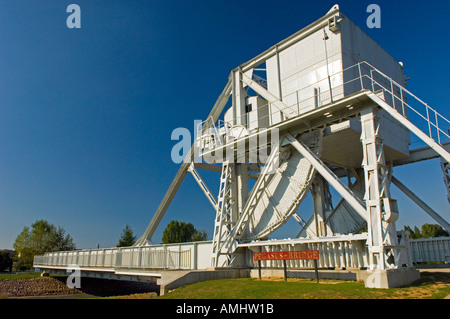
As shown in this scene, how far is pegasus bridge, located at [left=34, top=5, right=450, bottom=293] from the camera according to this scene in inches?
538

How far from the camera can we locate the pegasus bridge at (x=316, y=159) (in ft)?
44.8

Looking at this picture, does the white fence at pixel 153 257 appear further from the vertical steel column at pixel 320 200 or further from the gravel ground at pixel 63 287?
the gravel ground at pixel 63 287

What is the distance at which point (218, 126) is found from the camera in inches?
879

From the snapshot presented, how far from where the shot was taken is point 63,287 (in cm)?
4019

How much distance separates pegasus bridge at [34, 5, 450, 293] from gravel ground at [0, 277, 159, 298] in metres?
16.8

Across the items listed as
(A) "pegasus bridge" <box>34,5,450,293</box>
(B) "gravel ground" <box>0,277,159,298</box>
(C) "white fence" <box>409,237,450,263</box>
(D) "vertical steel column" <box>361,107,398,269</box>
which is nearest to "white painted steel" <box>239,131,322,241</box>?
(A) "pegasus bridge" <box>34,5,450,293</box>

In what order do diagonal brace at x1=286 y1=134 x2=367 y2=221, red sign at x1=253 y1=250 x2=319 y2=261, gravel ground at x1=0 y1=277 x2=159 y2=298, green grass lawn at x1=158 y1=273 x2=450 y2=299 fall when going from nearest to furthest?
green grass lawn at x1=158 y1=273 x2=450 y2=299, red sign at x1=253 y1=250 x2=319 y2=261, diagonal brace at x1=286 y1=134 x2=367 y2=221, gravel ground at x1=0 y1=277 x2=159 y2=298

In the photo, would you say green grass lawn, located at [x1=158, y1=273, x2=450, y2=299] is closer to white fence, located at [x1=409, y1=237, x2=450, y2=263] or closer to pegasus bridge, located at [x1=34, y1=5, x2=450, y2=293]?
pegasus bridge, located at [x1=34, y1=5, x2=450, y2=293]

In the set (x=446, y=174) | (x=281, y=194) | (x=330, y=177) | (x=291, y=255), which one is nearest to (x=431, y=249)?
(x=446, y=174)

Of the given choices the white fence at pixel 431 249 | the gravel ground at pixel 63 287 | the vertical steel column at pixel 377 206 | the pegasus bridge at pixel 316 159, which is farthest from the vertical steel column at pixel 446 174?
the gravel ground at pixel 63 287

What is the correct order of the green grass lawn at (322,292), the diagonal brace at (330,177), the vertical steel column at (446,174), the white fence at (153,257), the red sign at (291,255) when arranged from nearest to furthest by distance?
the green grass lawn at (322,292) → the red sign at (291,255) → the diagonal brace at (330,177) → the vertical steel column at (446,174) → the white fence at (153,257)

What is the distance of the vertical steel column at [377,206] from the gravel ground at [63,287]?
2953 cm
